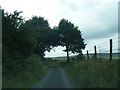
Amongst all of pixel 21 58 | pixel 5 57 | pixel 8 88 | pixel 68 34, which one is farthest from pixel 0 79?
pixel 68 34

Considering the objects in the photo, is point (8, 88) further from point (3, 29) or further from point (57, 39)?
point (57, 39)

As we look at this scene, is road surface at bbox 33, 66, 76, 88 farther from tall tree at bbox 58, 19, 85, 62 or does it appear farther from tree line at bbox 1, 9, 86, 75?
tall tree at bbox 58, 19, 85, 62

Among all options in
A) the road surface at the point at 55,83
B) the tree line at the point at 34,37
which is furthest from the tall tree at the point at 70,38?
the road surface at the point at 55,83

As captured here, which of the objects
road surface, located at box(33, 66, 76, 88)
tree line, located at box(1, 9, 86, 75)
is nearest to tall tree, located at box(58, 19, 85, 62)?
tree line, located at box(1, 9, 86, 75)

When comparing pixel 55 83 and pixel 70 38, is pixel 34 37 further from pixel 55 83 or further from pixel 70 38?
pixel 70 38

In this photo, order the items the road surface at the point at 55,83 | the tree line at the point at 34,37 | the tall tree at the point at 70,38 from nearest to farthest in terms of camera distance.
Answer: the road surface at the point at 55,83
the tree line at the point at 34,37
the tall tree at the point at 70,38

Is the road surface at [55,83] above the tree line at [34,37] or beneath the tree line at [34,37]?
beneath

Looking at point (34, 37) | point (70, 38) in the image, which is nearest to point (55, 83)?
point (34, 37)

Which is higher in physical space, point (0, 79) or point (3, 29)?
point (3, 29)

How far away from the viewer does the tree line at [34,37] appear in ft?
98.7

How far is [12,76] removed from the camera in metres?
24.9

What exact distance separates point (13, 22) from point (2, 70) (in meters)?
10.4

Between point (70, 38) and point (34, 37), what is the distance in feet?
143

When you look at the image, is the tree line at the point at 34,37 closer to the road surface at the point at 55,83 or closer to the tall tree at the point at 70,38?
the tall tree at the point at 70,38
